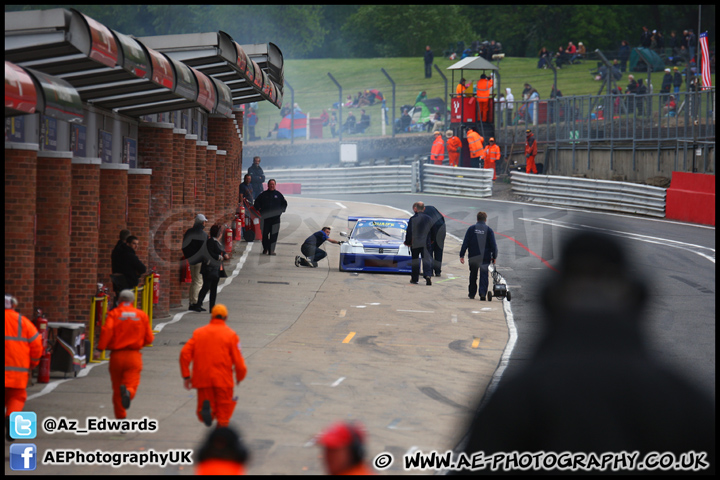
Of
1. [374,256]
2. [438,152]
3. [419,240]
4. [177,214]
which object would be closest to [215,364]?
[177,214]

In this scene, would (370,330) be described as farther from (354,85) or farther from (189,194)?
(354,85)

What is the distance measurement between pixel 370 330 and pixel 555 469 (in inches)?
450

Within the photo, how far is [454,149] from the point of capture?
37344 mm

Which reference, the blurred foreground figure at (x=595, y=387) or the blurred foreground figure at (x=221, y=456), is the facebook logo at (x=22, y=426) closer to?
the blurred foreground figure at (x=221, y=456)

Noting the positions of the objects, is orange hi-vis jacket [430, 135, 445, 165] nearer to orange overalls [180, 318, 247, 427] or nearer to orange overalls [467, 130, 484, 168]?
orange overalls [467, 130, 484, 168]

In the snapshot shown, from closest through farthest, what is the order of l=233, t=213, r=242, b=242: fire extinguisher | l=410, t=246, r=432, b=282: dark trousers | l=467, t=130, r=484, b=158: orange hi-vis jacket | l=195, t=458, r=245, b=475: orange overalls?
l=195, t=458, r=245, b=475: orange overalls, l=410, t=246, r=432, b=282: dark trousers, l=233, t=213, r=242, b=242: fire extinguisher, l=467, t=130, r=484, b=158: orange hi-vis jacket

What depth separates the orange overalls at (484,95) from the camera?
37812 mm

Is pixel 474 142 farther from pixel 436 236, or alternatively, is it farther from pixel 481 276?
pixel 481 276

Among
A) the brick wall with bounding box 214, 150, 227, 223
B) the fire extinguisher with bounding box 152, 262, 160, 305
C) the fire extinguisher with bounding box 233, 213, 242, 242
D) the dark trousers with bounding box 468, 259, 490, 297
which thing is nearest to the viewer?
the fire extinguisher with bounding box 152, 262, 160, 305

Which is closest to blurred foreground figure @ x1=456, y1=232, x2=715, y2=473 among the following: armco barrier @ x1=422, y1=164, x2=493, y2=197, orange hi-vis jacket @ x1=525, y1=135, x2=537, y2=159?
armco barrier @ x1=422, y1=164, x2=493, y2=197

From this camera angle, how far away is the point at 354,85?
71.3 metres

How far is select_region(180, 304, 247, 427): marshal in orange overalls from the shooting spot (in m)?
8.51

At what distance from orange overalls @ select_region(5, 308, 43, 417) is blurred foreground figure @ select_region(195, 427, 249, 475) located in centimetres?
543

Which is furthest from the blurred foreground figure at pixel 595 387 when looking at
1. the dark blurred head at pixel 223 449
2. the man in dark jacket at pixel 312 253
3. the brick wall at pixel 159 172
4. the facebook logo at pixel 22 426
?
the man in dark jacket at pixel 312 253
